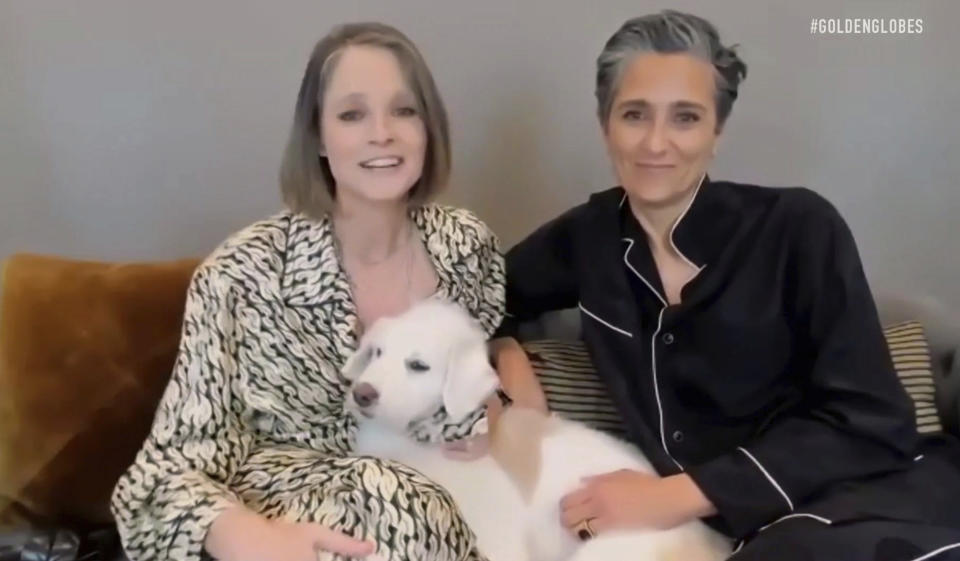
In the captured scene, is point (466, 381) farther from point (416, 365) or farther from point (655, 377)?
point (655, 377)

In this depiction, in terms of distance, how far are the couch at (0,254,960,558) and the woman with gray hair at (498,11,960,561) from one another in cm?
60

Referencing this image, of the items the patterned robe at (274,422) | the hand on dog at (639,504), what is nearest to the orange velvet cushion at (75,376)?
the patterned robe at (274,422)

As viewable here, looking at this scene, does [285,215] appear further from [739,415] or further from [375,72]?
[739,415]

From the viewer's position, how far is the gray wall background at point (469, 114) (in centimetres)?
204

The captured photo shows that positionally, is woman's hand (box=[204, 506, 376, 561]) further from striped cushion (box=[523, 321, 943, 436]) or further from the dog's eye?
striped cushion (box=[523, 321, 943, 436])

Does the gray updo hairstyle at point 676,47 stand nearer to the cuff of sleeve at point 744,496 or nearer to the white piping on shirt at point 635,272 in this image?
the white piping on shirt at point 635,272

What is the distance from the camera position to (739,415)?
5.25ft

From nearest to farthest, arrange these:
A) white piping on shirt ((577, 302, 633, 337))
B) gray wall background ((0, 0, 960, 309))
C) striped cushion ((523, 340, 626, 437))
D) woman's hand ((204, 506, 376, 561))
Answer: woman's hand ((204, 506, 376, 561)) → white piping on shirt ((577, 302, 633, 337)) → striped cushion ((523, 340, 626, 437)) → gray wall background ((0, 0, 960, 309))

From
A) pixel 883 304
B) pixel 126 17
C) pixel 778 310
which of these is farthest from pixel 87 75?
pixel 883 304

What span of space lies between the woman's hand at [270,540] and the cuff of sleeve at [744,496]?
1.71ft

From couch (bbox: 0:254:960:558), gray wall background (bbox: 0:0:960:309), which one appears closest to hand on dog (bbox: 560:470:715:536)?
couch (bbox: 0:254:960:558)

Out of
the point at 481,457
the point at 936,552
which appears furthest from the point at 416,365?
the point at 936,552

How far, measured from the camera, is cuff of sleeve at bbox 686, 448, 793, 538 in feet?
4.78

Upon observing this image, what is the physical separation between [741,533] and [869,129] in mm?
1123
